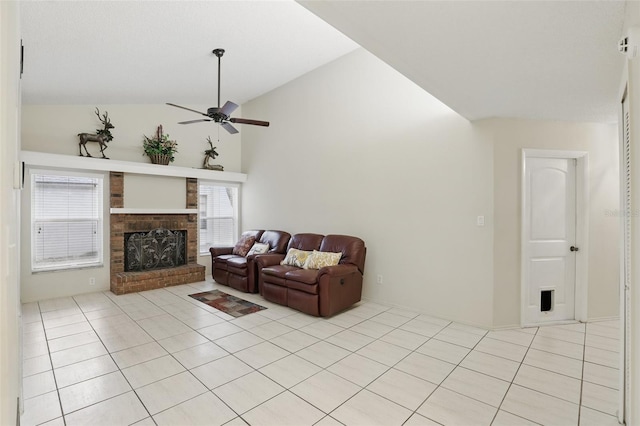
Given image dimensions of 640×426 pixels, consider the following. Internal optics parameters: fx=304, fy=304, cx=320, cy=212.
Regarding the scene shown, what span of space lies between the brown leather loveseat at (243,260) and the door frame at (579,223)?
353 cm

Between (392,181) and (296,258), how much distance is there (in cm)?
183

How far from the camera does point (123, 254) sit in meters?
5.27

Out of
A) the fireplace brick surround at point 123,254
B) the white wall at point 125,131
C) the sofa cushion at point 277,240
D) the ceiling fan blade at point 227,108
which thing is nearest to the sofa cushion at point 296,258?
the sofa cushion at point 277,240

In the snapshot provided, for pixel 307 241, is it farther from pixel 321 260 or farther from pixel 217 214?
pixel 217 214

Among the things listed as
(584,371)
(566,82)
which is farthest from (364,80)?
(584,371)

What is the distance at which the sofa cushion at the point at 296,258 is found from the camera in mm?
4578

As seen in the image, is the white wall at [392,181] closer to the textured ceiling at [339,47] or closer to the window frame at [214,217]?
the textured ceiling at [339,47]

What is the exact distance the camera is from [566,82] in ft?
8.36

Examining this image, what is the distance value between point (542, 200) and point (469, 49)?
256cm

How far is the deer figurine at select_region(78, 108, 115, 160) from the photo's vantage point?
4816 millimetres

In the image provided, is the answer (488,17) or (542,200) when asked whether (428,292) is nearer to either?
(542,200)

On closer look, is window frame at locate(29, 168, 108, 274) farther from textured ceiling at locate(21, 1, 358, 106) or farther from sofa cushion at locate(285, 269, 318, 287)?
sofa cushion at locate(285, 269, 318, 287)

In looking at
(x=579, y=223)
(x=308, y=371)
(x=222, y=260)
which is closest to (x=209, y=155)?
(x=222, y=260)

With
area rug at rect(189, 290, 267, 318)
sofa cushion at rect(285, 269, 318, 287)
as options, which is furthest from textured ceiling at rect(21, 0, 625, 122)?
area rug at rect(189, 290, 267, 318)
